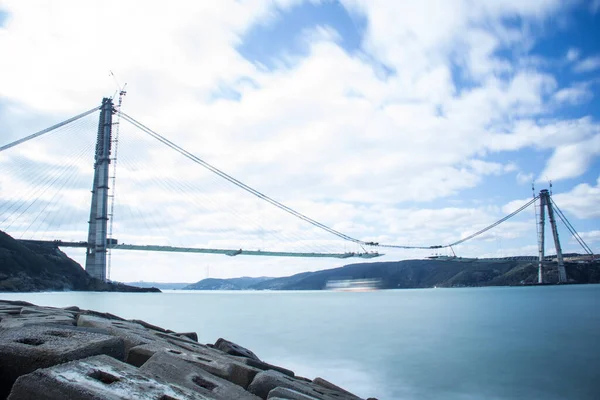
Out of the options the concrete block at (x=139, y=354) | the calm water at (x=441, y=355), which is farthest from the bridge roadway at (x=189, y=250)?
the concrete block at (x=139, y=354)

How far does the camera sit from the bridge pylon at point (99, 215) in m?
56.6

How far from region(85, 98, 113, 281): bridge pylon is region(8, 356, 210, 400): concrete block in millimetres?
57437

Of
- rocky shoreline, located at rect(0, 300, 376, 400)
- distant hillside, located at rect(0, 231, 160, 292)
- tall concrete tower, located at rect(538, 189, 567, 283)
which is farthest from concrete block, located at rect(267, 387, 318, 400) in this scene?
tall concrete tower, located at rect(538, 189, 567, 283)

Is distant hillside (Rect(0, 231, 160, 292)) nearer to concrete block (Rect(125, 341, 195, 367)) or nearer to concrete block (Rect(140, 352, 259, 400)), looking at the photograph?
concrete block (Rect(125, 341, 195, 367))

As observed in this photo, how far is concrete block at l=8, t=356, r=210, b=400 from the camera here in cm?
273

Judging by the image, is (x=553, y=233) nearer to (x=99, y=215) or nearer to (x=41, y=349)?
(x=99, y=215)

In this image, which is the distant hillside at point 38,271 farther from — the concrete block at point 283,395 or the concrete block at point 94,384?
the concrete block at point 94,384

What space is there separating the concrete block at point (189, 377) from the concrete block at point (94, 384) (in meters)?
0.39

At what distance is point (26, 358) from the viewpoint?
3381mm

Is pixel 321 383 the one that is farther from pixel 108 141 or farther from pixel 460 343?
pixel 108 141

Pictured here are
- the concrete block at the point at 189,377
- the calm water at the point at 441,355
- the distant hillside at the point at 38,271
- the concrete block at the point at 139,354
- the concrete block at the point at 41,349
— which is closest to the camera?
the concrete block at the point at 41,349

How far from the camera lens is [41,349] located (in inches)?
135

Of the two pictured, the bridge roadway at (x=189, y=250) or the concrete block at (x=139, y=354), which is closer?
the concrete block at (x=139, y=354)

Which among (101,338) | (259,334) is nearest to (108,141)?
(259,334)
